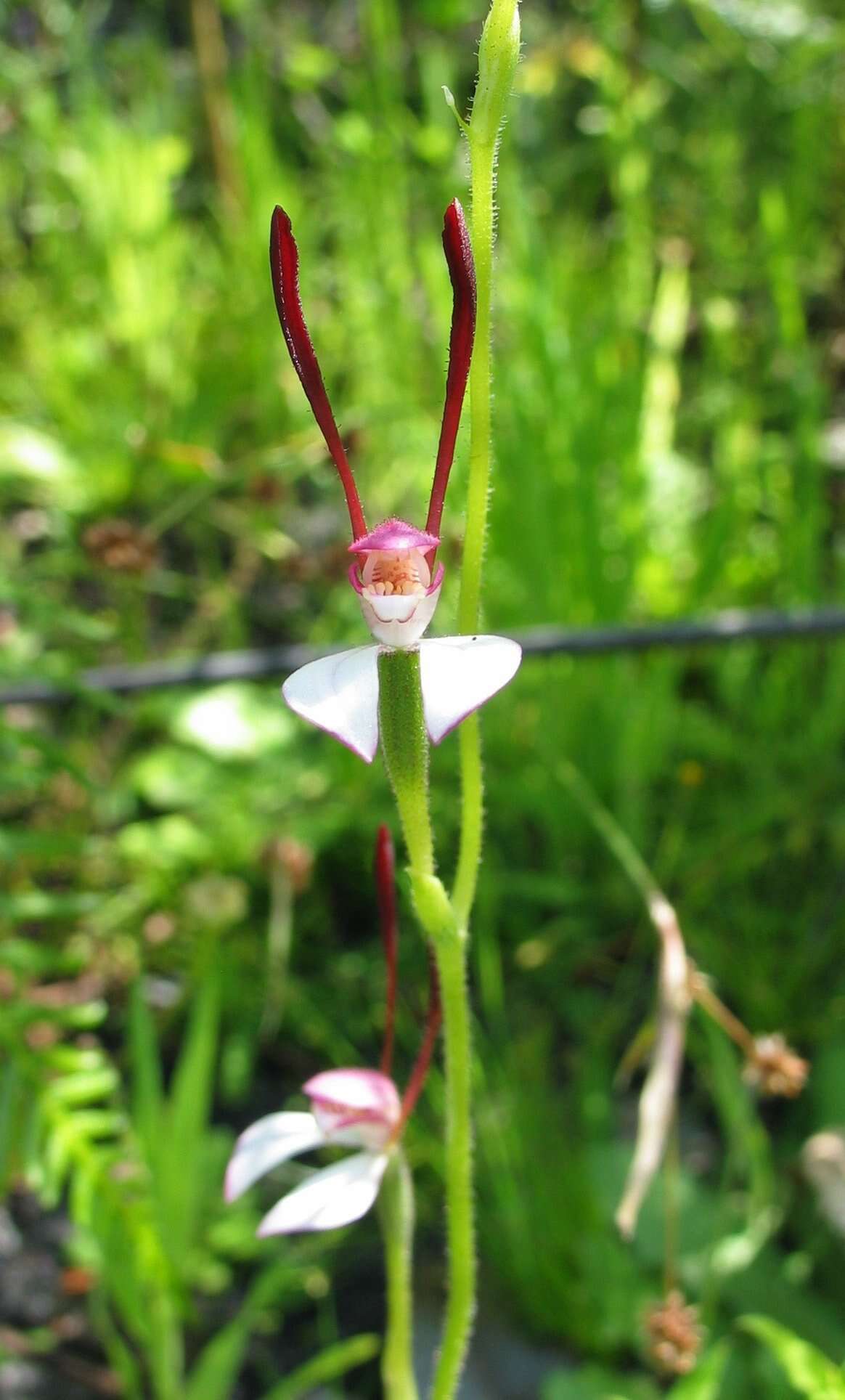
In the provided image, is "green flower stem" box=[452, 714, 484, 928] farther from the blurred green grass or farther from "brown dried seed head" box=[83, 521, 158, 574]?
"brown dried seed head" box=[83, 521, 158, 574]

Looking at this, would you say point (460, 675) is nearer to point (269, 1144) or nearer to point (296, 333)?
point (296, 333)

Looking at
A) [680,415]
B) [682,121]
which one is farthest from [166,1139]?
[682,121]

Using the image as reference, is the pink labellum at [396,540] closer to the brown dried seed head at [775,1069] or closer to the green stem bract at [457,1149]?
the green stem bract at [457,1149]

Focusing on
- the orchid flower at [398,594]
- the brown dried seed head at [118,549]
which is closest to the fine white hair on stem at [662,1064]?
the orchid flower at [398,594]

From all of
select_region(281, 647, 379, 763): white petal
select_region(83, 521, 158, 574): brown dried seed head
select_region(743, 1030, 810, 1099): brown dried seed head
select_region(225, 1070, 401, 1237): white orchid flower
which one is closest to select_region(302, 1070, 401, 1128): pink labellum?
select_region(225, 1070, 401, 1237): white orchid flower

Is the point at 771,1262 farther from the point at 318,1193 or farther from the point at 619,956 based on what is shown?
the point at 318,1193

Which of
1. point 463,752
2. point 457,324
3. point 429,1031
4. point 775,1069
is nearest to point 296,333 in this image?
point 457,324
